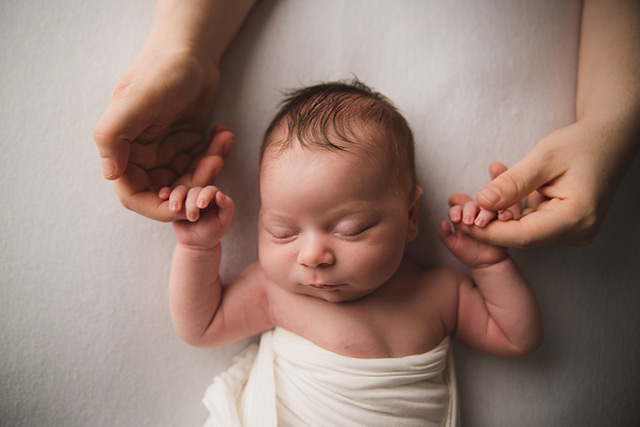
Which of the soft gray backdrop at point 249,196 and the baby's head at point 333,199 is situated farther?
the soft gray backdrop at point 249,196

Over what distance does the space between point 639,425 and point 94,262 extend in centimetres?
180

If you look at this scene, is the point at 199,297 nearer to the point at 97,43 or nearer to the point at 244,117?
the point at 244,117

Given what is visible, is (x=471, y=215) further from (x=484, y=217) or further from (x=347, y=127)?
(x=347, y=127)

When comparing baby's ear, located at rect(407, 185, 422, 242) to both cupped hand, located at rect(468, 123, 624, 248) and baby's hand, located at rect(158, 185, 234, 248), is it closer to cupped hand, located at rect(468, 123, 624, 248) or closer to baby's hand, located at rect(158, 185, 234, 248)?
cupped hand, located at rect(468, 123, 624, 248)

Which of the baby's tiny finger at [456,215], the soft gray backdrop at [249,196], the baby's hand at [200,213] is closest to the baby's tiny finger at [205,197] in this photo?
the baby's hand at [200,213]

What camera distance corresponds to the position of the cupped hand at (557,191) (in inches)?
37.5

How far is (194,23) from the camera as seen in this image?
3.32 ft

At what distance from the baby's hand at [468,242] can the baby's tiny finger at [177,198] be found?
701 millimetres

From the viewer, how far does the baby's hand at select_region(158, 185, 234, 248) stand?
938 millimetres

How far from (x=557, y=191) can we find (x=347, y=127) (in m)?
0.56

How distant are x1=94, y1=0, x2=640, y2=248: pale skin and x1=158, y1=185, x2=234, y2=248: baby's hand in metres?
0.03

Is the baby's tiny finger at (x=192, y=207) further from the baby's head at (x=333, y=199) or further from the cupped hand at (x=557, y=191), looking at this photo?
the cupped hand at (x=557, y=191)

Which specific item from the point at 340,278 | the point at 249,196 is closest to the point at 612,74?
the point at 340,278

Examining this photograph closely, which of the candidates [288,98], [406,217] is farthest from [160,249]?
[406,217]
